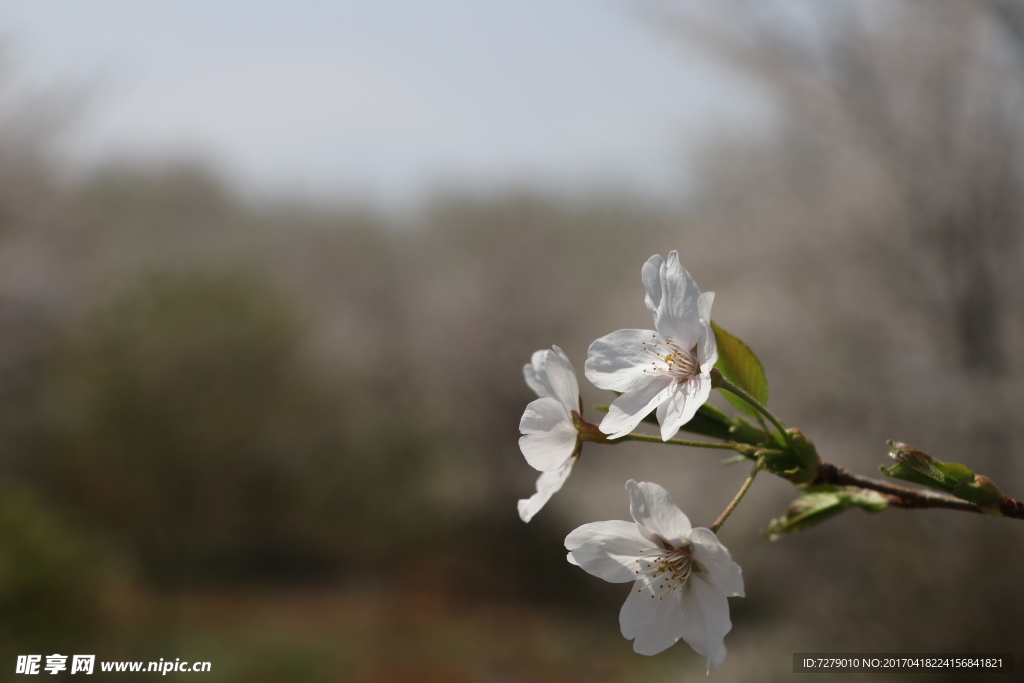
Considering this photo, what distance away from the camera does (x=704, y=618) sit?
59 cm

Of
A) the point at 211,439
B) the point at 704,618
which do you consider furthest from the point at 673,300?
the point at 211,439

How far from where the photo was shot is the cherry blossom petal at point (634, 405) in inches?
22.2

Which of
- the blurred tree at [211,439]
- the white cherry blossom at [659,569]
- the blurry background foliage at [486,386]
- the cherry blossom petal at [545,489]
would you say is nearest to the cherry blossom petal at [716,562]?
the white cherry blossom at [659,569]

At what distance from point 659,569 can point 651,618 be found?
4 cm

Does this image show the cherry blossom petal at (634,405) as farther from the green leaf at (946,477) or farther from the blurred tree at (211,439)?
the blurred tree at (211,439)

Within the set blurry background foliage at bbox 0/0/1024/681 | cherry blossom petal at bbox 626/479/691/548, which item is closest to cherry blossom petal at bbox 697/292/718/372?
cherry blossom petal at bbox 626/479/691/548

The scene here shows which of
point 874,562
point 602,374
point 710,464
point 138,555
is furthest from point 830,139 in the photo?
point 138,555

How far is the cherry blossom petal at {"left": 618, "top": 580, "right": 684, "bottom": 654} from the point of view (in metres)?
0.60

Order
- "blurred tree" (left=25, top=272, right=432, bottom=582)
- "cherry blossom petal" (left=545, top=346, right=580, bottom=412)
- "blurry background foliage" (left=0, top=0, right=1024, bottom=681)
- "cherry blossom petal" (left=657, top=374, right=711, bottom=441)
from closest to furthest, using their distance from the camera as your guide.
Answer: "cherry blossom petal" (left=657, top=374, right=711, bottom=441) → "cherry blossom petal" (left=545, top=346, right=580, bottom=412) → "blurry background foliage" (left=0, top=0, right=1024, bottom=681) → "blurred tree" (left=25, top=272, right=432, bottom=582)

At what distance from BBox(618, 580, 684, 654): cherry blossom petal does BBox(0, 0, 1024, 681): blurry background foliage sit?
433 centimetres

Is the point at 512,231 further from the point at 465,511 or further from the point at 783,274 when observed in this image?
the point at 783,274

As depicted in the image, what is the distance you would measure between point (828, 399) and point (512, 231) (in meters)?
7.64

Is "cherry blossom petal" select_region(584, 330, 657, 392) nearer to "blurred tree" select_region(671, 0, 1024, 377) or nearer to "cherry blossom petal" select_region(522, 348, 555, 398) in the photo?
"cherry blossom petal" select_region(522, 348, 555, 398)

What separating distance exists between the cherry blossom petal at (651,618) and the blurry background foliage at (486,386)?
14.2 feet
